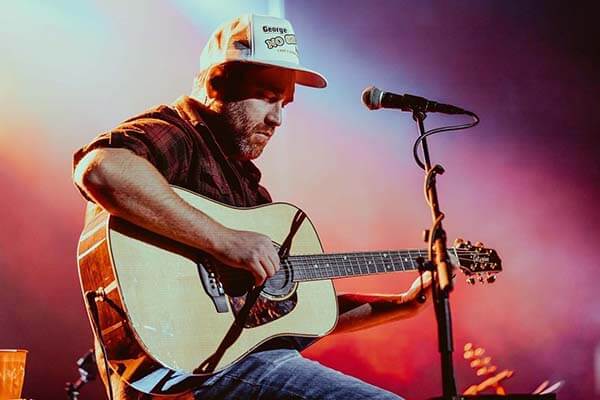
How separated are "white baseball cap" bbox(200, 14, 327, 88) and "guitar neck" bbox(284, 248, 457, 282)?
79 centimetres

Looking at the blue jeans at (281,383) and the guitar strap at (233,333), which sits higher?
the guitar strap at (233,333)

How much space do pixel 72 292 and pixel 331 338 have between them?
207 cm

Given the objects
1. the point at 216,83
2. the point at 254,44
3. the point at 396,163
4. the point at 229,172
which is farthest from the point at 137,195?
the point at 396,163

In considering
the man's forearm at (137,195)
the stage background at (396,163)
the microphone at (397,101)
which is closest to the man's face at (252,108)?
the microphone at (397,101)

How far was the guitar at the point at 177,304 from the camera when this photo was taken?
2.06 meters

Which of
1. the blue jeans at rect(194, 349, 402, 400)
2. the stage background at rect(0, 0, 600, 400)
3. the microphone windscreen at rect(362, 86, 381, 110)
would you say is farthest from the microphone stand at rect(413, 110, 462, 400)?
the stage background at rect(0, 0, 600, 400)

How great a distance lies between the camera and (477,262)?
311 centimetres

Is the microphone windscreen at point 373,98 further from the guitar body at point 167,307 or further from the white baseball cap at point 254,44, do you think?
the guitar body at point 167,307

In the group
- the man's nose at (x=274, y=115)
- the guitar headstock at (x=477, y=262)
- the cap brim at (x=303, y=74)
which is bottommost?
the guitar headstock at (x=477, y=262)

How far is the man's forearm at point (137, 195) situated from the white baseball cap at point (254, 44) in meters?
0.75

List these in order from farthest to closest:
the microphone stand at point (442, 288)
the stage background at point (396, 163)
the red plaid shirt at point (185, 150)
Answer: the stage background at point (396, 163), the red plaid shirt at point (185, 150), the microphone stand at point (442, 288)

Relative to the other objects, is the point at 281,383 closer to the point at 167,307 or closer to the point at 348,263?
the point at 167,307

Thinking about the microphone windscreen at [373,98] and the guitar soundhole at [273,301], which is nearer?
the guitar soundhole at [273,301]

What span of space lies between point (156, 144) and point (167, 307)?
564 millimetres
